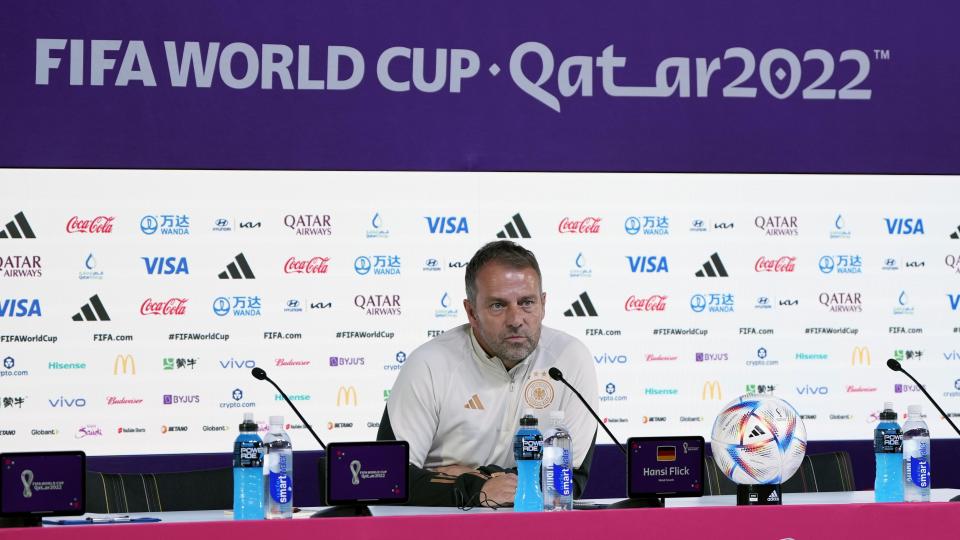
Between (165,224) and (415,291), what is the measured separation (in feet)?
3.85

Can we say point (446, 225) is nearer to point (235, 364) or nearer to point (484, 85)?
point (484, 85)

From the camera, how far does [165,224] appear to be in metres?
5.48

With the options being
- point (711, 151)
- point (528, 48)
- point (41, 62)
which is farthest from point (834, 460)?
point (41, 62)

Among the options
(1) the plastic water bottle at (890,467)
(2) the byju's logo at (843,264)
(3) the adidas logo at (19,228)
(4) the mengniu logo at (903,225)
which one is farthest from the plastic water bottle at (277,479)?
(4) the mengniu logo at (903,225)

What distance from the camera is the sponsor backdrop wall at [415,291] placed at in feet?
17.8

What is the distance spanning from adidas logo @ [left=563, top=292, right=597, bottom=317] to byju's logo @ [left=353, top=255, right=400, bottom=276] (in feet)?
2.70

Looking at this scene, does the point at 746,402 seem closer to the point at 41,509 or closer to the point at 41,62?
the point at 41,509

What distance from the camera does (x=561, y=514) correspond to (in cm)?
267

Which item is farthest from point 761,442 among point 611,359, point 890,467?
point 611,359

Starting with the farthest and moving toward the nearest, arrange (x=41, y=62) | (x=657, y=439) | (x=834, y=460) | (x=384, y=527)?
(x=41, y=62) < (x=834, y=460) < (x=657, y=439) < (x=384, y=527)

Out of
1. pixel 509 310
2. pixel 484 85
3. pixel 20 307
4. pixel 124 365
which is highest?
pixel 484 85

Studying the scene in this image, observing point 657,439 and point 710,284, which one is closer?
point 657,439

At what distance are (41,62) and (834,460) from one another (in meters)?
3.86

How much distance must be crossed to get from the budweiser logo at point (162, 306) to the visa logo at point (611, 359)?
6.31ft
